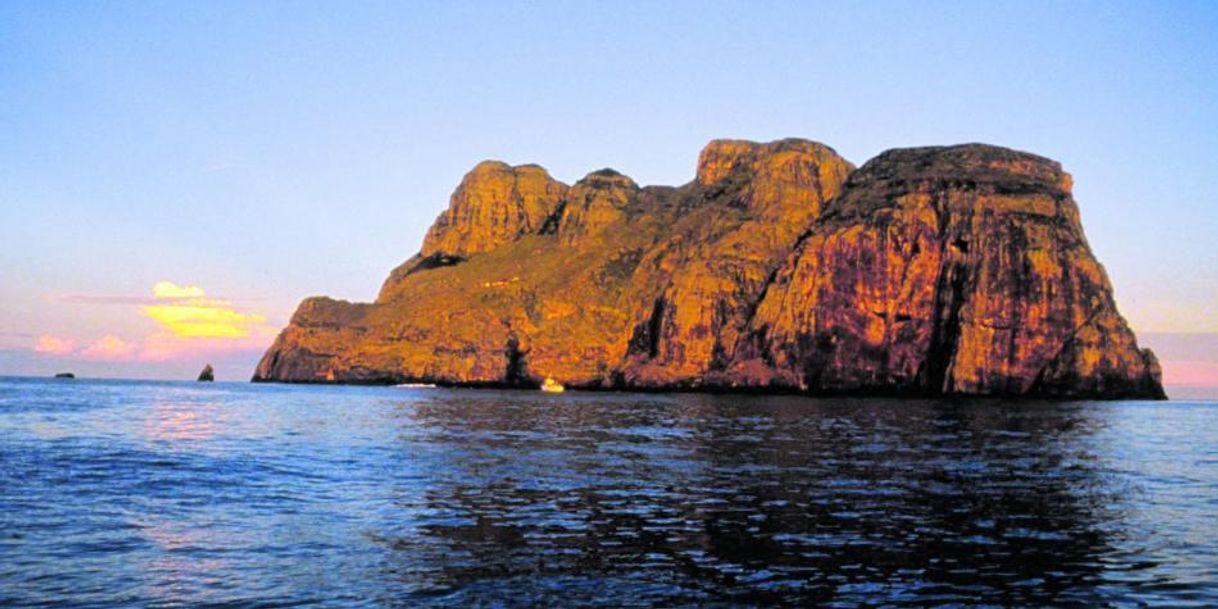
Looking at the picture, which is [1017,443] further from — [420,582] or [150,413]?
[150,413]

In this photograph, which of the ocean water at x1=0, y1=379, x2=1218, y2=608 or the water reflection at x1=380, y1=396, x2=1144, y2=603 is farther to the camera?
the water reflection at x1=380, y1=396, x2=1144, y2=603

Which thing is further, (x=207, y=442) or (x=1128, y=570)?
(x=207, y=442)

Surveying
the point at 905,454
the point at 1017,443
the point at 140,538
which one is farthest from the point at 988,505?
the point at 1017,443

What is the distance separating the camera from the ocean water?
2006 centimetres

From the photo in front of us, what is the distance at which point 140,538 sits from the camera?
83.4 ft

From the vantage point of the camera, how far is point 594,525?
93.1ft

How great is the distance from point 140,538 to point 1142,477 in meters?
41.8

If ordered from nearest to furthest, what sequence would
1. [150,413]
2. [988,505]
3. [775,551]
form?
[775,551] < [988,505] < [150,413]

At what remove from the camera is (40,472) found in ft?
129

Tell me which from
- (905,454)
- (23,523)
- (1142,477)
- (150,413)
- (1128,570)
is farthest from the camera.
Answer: (150,413)

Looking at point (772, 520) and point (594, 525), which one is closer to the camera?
point (594, 525)

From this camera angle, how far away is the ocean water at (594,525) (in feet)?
65.8

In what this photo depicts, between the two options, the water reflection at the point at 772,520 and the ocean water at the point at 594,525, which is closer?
the ocean water at the point at 594,525

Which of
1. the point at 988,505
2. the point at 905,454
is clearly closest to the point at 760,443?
the point at 905,454
